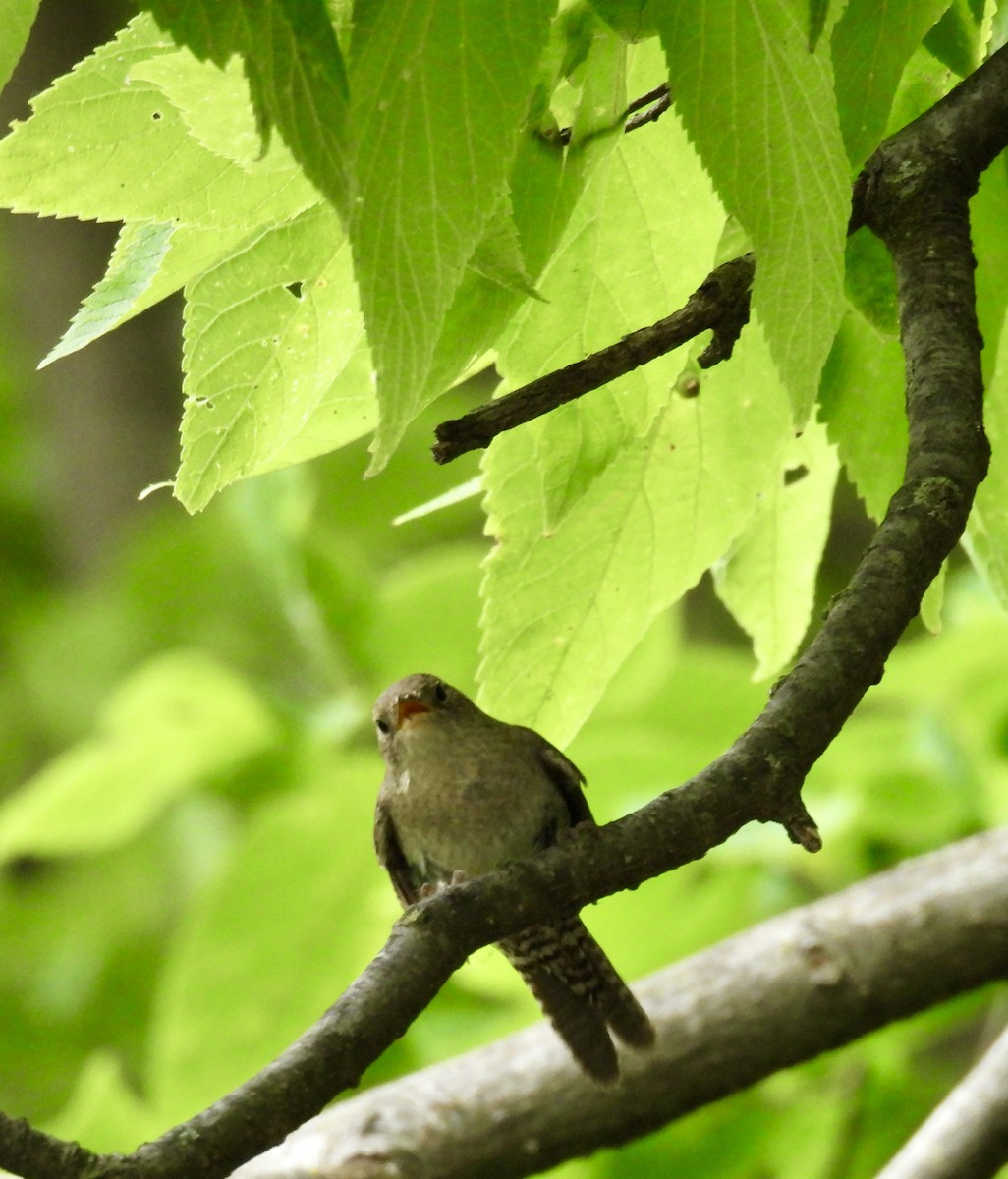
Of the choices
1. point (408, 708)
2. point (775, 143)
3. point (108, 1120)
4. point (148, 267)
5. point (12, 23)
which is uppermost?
point (12, 23)

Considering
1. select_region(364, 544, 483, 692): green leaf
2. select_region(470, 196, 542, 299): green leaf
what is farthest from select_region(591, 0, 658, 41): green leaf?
select_region(364, 544, 483, 692): green leaf

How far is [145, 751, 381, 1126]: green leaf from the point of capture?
2787mm

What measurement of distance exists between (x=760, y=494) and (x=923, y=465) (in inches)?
19.3

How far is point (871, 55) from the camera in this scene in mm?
1248

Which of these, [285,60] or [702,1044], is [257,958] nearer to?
[702,1044]

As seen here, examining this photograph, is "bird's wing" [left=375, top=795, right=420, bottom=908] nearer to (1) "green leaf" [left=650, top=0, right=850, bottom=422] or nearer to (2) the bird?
(2) the bird

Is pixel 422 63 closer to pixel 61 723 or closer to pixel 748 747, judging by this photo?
pixel 748 747

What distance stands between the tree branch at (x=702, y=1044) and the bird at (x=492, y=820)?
0.44ft

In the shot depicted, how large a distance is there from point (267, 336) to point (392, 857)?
1.66 m

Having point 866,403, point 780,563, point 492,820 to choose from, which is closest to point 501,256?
point 866,403

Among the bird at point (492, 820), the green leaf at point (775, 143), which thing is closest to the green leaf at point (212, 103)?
the green leaf at point (775, 143)

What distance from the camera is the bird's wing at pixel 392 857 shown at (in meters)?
2.80

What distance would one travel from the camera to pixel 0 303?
33.1 feet

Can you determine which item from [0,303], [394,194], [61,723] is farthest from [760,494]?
[0,303]
